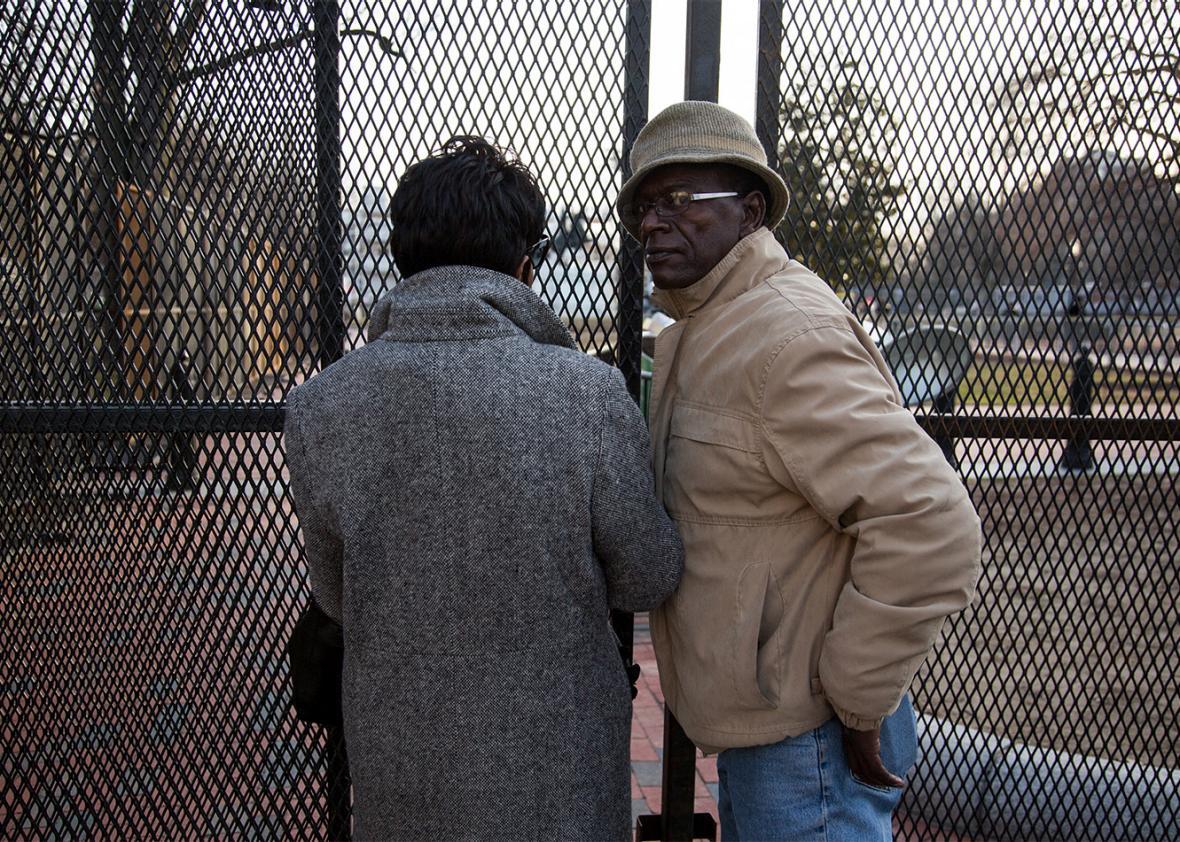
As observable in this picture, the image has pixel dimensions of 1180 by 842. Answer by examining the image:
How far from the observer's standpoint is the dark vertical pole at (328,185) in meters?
2.13

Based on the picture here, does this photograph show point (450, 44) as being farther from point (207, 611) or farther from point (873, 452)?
point (207, 611)

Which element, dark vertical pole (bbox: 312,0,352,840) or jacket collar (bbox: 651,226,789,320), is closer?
jacket collar (bbox: 651,226,789,320)

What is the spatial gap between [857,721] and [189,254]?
1.71m

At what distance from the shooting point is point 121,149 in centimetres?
213

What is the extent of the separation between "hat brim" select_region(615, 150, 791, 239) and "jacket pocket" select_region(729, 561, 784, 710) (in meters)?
0.67

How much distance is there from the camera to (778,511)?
161 centimetres

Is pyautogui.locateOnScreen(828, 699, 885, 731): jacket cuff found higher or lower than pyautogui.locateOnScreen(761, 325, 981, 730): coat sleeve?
lower

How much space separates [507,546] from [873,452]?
1.94ft

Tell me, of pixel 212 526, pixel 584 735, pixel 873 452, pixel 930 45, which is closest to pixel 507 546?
pixel 584 735

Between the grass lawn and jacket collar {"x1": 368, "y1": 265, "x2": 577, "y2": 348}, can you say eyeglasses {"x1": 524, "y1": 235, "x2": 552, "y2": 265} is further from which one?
the grass lawn

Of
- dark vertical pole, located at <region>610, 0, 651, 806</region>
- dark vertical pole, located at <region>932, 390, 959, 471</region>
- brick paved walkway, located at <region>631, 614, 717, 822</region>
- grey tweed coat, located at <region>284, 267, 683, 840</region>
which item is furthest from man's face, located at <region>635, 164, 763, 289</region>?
brick paved walkway, located at <region>631, 614, 717, 822</region>

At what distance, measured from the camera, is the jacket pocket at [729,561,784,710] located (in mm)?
1595

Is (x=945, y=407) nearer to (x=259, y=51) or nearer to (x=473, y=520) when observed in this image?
(x=473, y=520)

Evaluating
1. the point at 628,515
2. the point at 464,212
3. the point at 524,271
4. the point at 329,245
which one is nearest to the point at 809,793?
the point at 628,515
